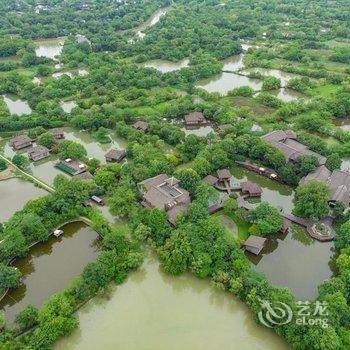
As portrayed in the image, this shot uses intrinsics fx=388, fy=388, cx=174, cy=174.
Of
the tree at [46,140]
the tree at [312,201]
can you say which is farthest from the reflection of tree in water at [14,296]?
the tree at [312,201]

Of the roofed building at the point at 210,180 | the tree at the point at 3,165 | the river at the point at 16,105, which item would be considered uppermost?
the roofed building at the point at 210,180

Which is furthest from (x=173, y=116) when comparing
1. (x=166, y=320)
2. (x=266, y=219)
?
(x=166, y=320)

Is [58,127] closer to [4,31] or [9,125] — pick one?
[9,125]

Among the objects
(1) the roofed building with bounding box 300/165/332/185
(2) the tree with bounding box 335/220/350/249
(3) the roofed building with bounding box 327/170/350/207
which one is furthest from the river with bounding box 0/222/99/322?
(3) the roofed building with bounding box 327/170/350/207

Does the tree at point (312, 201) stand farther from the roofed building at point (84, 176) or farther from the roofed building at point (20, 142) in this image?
the roofed building at point (20, 142)

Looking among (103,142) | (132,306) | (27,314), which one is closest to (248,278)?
(132,306)

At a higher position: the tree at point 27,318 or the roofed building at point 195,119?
the tree at point 27,318

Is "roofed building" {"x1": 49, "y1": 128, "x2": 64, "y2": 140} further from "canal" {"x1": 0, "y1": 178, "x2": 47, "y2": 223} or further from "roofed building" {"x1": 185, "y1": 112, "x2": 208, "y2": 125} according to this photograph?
"roofed building" {"x1": 185, "y1": 112, "x2": 208, "y2": 125}
